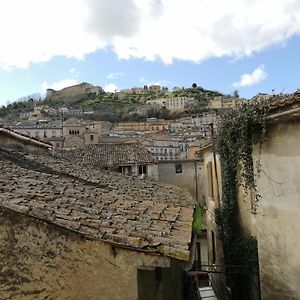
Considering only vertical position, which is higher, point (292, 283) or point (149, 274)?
point (149, 274)

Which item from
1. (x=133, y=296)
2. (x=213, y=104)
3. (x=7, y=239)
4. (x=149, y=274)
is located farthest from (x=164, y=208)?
(x=213, y=104)

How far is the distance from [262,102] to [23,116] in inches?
5013

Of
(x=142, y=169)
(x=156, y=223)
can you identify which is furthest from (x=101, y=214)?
(x=142, y=169)

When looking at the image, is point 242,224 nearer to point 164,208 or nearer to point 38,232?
point 164,208

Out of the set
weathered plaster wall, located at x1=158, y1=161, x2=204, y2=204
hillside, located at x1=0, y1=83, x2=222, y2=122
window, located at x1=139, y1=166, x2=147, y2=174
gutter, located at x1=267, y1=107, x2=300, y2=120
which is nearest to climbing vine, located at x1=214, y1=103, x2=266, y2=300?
gutter, located at x1=267, y1=107, x2=300, y2=120

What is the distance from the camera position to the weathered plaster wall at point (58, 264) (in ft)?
14.7

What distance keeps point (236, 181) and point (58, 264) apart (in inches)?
393

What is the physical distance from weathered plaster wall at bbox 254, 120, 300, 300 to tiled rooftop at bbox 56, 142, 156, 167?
1888 centimetres

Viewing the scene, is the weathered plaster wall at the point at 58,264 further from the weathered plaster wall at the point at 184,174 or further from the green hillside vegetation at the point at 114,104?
the green hillside vegetation at the point at 114,104

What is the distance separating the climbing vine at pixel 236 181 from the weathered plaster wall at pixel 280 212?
0.43 meters

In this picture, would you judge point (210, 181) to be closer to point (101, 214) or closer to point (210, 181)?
point (210, 181)

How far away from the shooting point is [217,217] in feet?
52.3

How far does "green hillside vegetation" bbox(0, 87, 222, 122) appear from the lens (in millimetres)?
127919

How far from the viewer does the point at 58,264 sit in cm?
453
